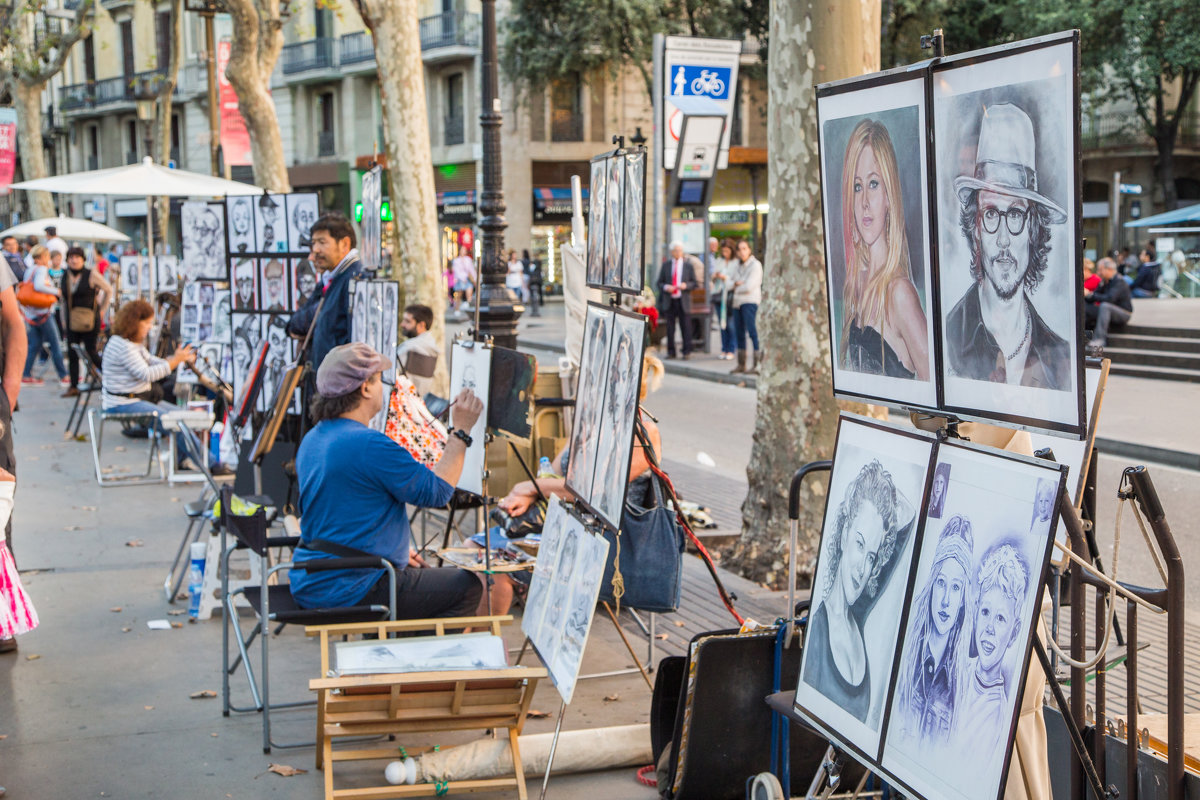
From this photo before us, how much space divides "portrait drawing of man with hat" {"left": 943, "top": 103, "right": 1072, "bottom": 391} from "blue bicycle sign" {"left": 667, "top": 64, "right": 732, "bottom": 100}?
1449 centimetres

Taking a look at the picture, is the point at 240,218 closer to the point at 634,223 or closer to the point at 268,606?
the point at 268,606

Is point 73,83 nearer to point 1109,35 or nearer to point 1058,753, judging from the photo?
point 1109,35

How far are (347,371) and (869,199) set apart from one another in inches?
91.6

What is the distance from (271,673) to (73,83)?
58.6m

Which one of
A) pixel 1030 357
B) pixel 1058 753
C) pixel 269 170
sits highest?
pixel 269 170

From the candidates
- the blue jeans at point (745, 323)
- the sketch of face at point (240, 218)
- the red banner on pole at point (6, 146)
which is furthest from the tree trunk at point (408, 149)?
the red banner on pole at point (6, 146)

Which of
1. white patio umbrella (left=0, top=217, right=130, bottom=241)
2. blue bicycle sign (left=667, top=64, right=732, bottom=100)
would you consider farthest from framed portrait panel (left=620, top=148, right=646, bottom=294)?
white patio umbrella (left=0, top=217, right=130, bottom=241)

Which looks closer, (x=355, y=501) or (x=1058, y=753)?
(x=1058, y=753)

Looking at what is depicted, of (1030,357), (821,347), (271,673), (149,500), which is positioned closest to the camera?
(1030,357)

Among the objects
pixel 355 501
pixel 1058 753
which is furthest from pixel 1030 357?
pixel 355 501

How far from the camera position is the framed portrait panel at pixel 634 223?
4.26 meters

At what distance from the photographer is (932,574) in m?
2.69

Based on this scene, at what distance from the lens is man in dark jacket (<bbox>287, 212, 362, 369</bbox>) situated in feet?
25.4

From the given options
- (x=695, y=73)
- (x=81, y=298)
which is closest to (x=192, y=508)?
(x=81, y=298)
